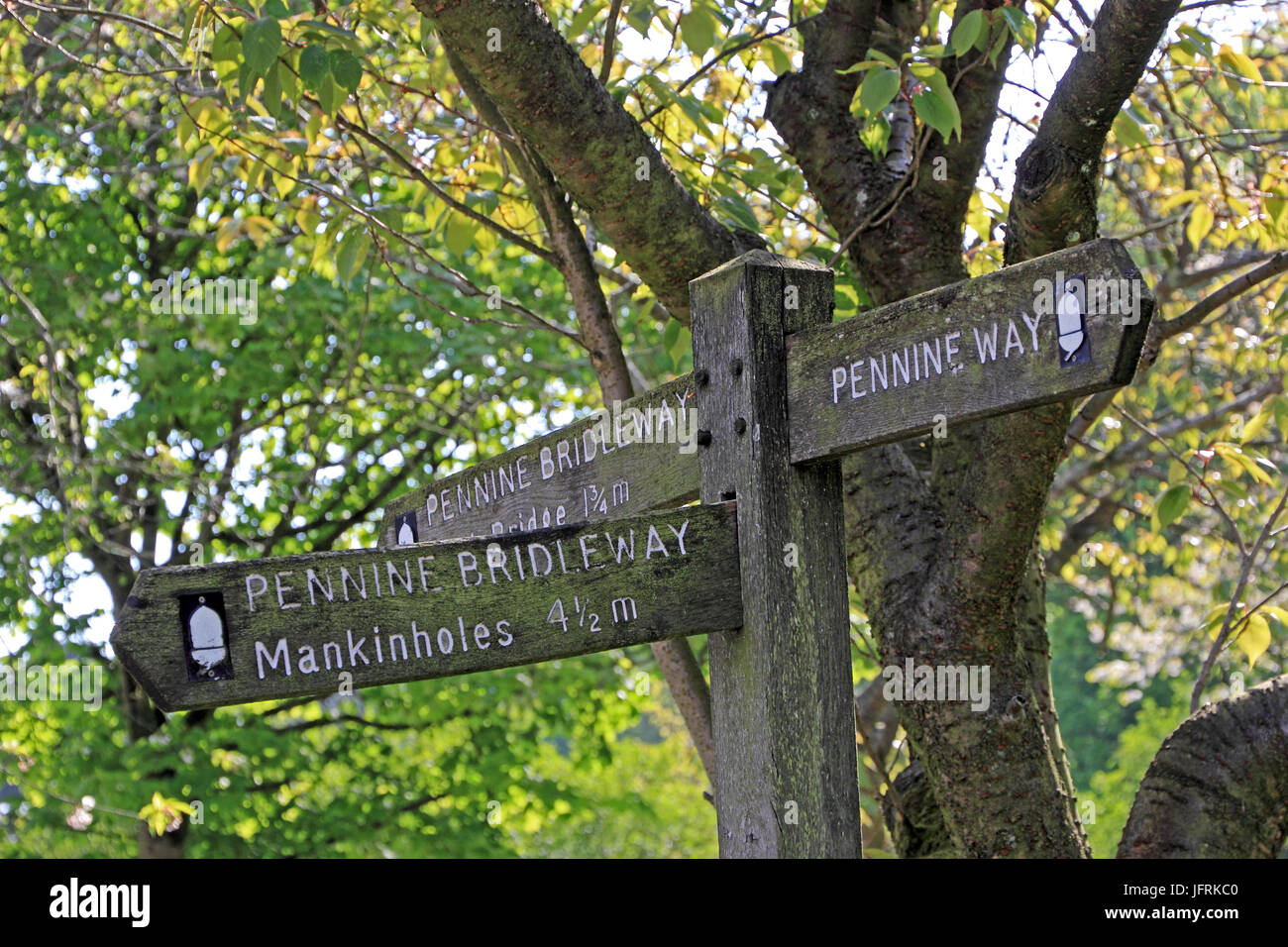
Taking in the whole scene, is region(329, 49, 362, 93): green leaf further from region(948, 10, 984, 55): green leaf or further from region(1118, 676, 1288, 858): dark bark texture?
region(1118, 676, 1288, 858): dark bark texture

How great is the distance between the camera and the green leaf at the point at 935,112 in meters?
2.23

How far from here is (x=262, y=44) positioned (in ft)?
7.41

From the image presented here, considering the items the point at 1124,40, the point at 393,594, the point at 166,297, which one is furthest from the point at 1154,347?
the point at 166,297

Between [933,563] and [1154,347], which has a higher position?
[1154,347]

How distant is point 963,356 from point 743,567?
1.40 ft

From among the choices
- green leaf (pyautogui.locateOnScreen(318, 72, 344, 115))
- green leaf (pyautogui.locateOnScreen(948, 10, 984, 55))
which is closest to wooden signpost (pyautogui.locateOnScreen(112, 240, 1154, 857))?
green leaf (pyautogui.locateOnScreen(948, 10, 984, 55))

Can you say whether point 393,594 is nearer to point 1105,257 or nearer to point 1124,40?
point 1105,257

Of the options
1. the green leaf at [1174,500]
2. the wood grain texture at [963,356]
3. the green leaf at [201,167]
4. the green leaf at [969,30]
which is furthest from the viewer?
the green leaf at [201,167]

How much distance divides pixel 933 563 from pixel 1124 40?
1.04 meters

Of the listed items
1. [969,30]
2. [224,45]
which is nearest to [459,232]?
[224,45]

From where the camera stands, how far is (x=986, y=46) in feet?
9.21

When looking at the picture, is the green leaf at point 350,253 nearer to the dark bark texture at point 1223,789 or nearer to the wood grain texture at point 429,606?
the wood grain texture at point 429,606

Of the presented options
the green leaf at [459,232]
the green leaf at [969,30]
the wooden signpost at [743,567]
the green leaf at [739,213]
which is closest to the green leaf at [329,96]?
the green leaf at [459,232]

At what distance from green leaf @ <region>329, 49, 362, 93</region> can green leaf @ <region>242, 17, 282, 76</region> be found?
0.14 metres
